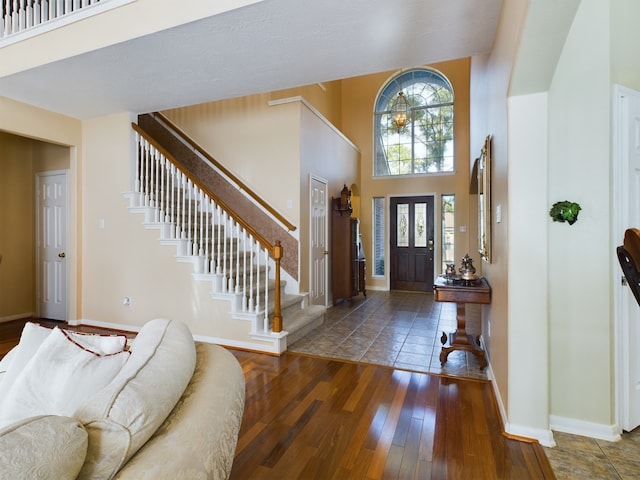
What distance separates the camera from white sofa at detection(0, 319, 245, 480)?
61 cm

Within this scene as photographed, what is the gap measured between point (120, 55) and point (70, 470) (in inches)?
126

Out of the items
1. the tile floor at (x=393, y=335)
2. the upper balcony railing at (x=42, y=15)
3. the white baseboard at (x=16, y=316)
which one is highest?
the upper balcony railing at (x=42, y=15)

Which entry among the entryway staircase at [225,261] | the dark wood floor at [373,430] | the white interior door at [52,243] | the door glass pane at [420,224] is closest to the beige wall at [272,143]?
the entryway staircase at [225,261]

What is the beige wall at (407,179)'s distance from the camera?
695 centimetres

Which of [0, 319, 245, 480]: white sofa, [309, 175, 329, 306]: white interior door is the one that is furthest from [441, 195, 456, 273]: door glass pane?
[0, 319, 245, 480]: white sofa

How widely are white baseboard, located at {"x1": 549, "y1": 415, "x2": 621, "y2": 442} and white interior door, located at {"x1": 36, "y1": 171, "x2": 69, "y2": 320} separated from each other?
546cm

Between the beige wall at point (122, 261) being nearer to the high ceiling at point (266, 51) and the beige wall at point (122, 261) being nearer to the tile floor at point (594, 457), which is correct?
the high ceiling at point (266, 51)

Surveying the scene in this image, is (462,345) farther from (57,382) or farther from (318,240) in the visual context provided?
(57,382)

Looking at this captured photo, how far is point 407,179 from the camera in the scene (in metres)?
7.37

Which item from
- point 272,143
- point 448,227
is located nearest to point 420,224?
point 448,227

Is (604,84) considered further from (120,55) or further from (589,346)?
(120,55)

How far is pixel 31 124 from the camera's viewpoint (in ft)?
12.8

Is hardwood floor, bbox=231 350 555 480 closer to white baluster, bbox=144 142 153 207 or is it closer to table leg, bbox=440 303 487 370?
table leg, bbox=440 303 487 370

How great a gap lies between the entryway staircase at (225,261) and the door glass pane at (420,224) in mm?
3558
